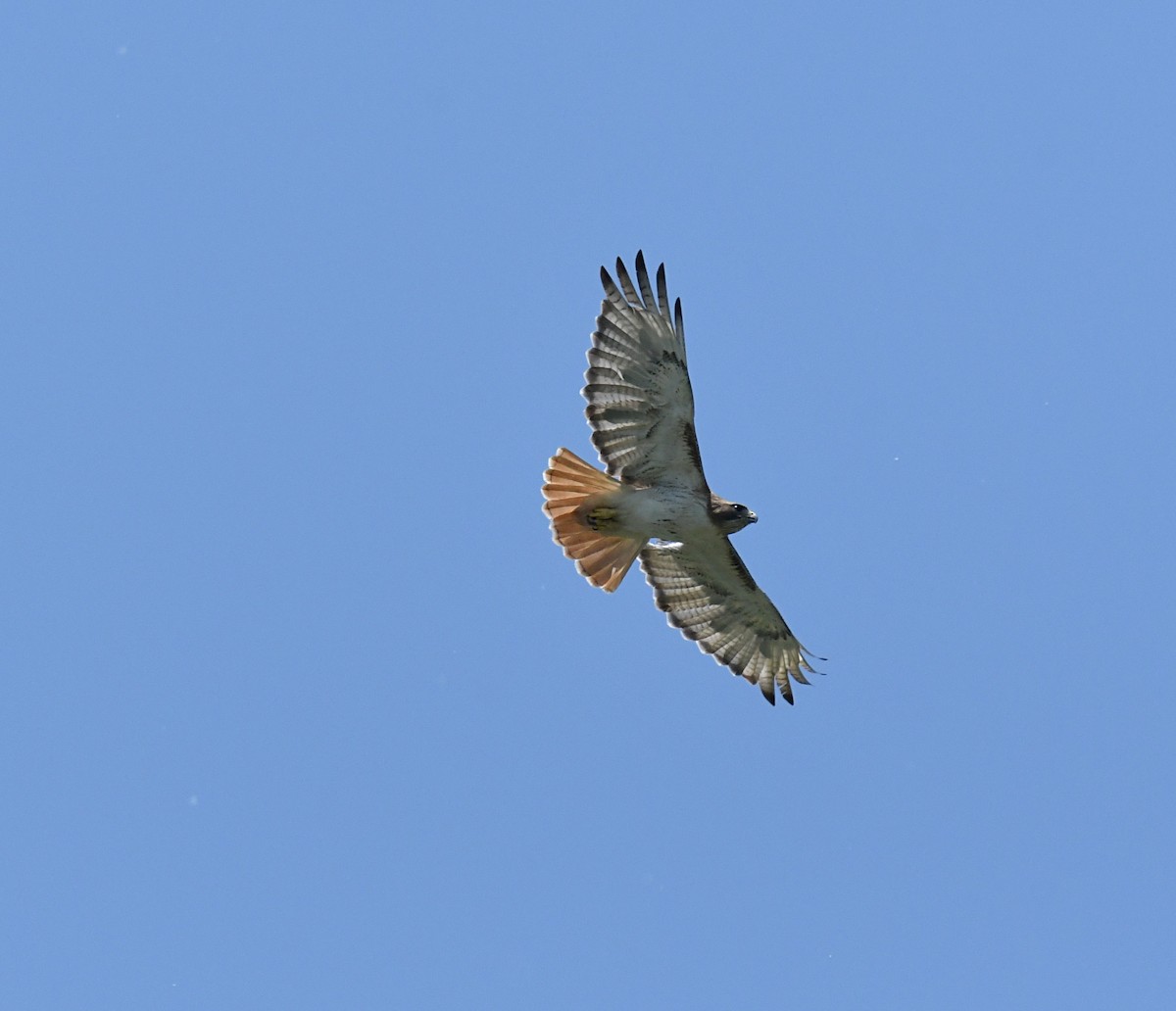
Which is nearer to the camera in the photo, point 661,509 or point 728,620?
point 661,509

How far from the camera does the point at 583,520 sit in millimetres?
12680

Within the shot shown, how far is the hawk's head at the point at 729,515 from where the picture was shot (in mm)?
12625

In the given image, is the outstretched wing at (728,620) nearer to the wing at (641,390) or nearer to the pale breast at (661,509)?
the pale breast at (661,509)

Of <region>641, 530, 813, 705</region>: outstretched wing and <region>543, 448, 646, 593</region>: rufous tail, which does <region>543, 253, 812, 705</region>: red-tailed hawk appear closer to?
<region>543, 448, 646, 593</region>: rufous tail

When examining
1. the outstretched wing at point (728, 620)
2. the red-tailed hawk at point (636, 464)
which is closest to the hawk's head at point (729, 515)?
the red-tailed hawk at point (636, 464)

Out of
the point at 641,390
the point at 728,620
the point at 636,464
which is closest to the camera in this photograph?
the point at 641,390

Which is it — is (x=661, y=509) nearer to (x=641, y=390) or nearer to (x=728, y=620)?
(x=641, y=390)

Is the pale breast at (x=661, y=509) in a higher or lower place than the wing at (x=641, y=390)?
lower

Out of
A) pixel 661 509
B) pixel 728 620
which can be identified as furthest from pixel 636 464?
pixel 728 620

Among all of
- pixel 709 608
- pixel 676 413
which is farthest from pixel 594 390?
pixel 709 608

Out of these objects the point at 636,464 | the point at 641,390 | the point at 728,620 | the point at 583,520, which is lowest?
the point at 728,620

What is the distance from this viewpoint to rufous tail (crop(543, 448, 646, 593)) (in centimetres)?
1255

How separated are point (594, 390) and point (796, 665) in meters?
3.14

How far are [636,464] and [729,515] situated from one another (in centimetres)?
78
